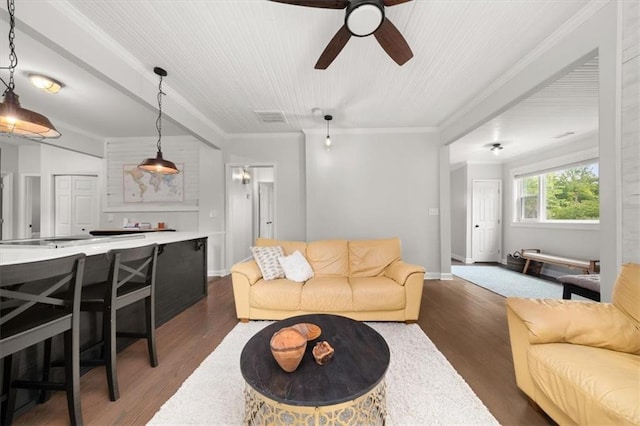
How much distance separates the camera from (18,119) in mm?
1500

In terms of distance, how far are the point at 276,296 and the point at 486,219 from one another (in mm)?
5945

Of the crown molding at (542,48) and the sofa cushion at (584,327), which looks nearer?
the sofa cushion at (584,327)

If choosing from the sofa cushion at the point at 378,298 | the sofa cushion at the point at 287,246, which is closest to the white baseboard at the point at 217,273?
the sofa cushion at the point at 287,246

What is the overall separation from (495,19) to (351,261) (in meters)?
2.64

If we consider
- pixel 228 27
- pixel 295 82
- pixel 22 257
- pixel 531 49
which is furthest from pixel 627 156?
pixel 22 257

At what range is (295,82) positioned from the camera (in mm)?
2848

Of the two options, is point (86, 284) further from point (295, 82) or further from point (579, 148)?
point (579, 148)

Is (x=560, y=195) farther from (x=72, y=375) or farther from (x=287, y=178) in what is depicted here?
(x=72, y=375)

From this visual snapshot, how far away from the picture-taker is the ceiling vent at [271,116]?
3674 millimetres

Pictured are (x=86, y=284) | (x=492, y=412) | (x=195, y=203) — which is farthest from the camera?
(x=195, y=203)

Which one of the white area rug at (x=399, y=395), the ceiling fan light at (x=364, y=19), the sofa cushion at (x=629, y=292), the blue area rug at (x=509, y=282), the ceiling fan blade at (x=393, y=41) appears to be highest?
the ceiling fan blade at (x=393, y=41)

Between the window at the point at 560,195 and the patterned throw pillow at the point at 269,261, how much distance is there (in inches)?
215

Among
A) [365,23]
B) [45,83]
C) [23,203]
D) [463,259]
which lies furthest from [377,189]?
[23,203]

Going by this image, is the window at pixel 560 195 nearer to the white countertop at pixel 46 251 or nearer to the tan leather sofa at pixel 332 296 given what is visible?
the tan leather sofa at pixel 332 296
